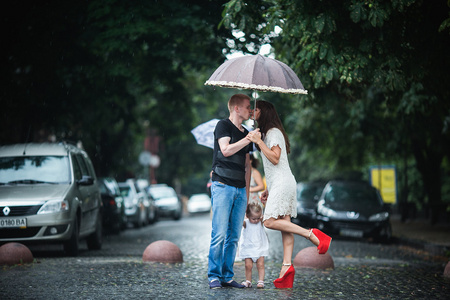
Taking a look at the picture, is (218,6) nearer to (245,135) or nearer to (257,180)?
(257,180)

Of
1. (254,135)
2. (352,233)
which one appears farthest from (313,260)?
(352,233)

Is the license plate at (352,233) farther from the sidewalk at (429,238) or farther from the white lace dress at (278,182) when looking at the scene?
the white lace dress at (278,182)

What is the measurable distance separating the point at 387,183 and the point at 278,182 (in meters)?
19.6

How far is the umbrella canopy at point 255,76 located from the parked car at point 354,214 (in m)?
11.6

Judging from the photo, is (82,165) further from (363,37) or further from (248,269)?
(248,269)

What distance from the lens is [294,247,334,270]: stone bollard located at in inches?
406

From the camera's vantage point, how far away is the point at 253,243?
800cm

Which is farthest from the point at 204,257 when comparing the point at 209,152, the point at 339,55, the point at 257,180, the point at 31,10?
the point at 209,152

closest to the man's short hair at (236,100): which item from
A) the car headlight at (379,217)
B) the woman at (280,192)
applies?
the woman at (280,192)

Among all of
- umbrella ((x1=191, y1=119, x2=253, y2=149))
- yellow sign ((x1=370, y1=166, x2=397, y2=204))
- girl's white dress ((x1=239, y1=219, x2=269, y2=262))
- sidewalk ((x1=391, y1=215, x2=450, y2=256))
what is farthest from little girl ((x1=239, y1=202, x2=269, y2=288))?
yellow sign ((x1=370, y1=166, x2=397, y2=204))

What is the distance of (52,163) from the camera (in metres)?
13.1

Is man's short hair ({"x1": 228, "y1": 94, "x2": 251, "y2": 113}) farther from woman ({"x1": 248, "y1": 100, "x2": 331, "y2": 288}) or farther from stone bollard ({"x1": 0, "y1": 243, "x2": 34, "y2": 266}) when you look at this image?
stone bollard ({"x1": 0, "y1": 243, "x2": 34, "y2": 266})

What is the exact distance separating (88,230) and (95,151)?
1522 centimetres

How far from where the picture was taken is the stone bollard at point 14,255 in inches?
400
